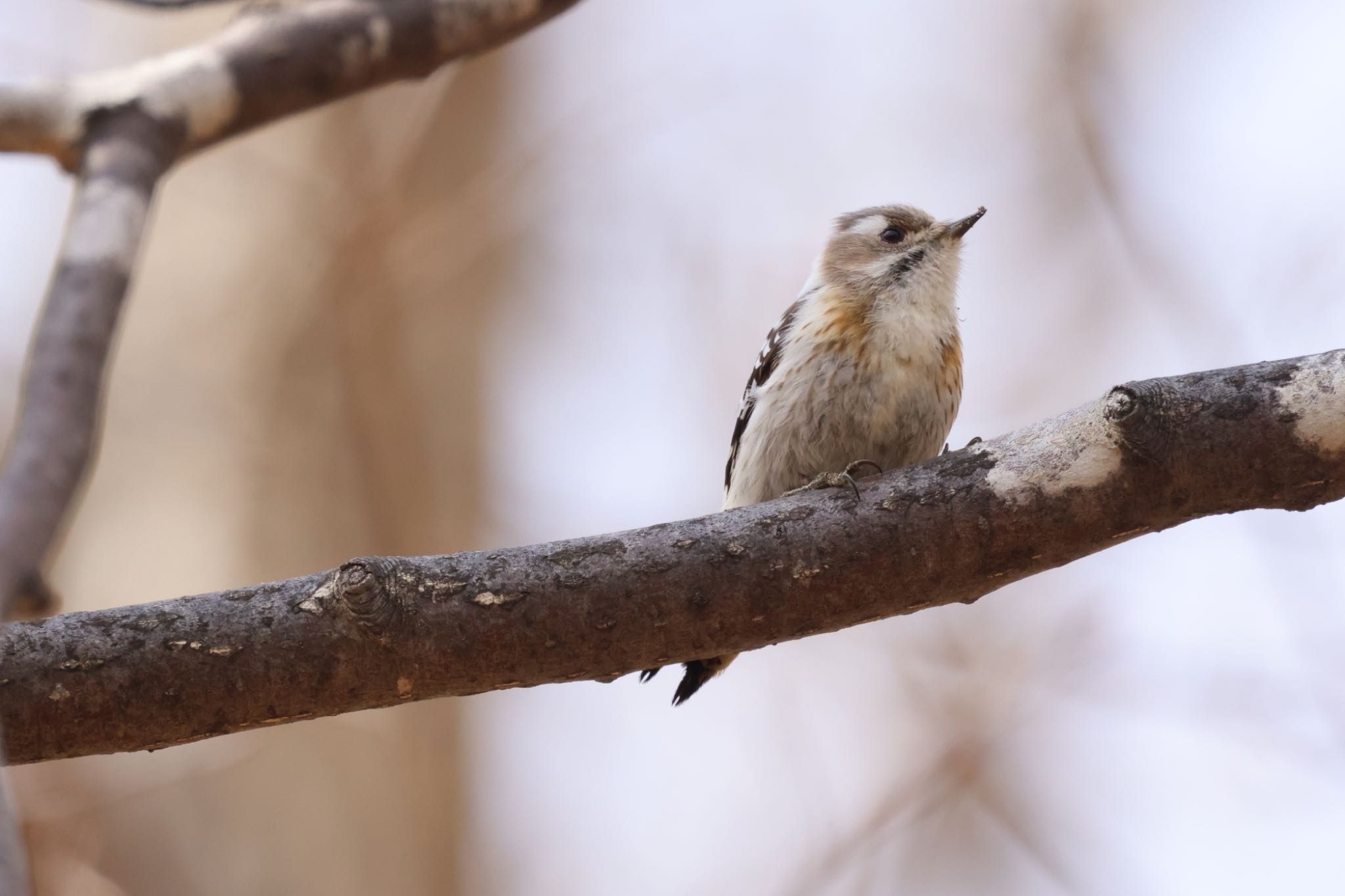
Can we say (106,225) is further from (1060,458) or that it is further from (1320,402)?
(1320,402)

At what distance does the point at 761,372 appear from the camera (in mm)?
3787

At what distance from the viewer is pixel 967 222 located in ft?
12.1

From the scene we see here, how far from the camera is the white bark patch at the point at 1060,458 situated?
2152mm

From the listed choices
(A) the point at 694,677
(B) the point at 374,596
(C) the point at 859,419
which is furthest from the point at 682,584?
(C) the point at 859,419

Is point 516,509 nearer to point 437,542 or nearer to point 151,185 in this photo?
point 437,542

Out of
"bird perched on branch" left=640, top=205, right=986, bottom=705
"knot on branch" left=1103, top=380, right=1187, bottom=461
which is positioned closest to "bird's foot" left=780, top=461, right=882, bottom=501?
"bird perched on branch" left=640, top=205, right=986, bottom=705

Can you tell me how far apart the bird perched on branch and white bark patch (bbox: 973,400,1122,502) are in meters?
0.71

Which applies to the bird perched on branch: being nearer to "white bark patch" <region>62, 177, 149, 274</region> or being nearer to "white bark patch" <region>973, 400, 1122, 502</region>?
"white bark patch" <region>973, 400, 1122, 502</region>

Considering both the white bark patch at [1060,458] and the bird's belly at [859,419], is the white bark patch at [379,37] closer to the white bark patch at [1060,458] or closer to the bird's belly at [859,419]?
the bird's belly at [859,419]

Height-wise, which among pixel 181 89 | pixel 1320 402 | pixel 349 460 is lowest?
pixel 1320 402

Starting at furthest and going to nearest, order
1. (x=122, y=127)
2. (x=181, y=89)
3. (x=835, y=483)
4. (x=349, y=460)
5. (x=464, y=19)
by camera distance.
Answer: (x=349, y=460)
(x=464, y=19)
(x=181, y=89)
(x=122, y=127)
(x=835, y=483)

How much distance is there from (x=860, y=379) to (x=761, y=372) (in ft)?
2.05

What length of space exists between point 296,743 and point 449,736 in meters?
0.71

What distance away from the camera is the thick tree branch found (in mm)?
1931
